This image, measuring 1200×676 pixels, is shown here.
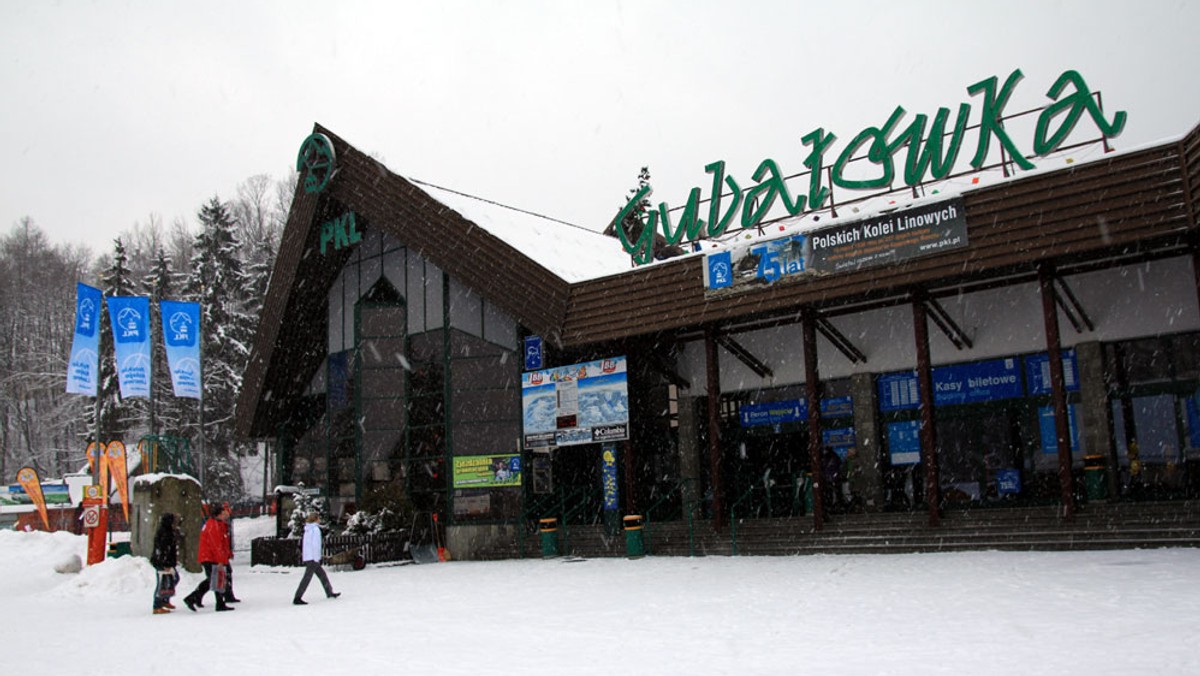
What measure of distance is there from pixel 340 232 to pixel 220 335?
27.2m

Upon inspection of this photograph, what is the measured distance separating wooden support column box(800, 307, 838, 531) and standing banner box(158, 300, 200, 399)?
17117 mm

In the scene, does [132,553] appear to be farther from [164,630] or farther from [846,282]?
[846,282]

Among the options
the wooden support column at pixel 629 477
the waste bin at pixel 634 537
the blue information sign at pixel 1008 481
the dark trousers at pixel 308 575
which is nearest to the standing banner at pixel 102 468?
the dark trousers at pixel 308 575

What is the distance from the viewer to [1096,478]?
17641 millimetres

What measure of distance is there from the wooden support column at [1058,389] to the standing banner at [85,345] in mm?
23299

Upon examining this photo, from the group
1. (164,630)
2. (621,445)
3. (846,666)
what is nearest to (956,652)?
(846,666)

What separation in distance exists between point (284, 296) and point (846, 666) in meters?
22.7

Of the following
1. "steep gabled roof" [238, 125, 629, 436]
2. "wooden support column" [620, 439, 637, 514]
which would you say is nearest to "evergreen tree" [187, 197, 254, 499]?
"steep gabled roof" [238, 125, 629, 436]

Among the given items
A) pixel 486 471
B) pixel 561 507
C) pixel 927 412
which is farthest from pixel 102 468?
pixel 927 412

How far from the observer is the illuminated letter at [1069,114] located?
667 inches

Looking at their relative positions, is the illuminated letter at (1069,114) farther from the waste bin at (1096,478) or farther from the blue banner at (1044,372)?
the waste bin at (1096,478)

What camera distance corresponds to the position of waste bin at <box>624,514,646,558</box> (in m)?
19.9

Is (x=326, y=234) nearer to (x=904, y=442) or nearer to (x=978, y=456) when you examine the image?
(x=904, y=442)

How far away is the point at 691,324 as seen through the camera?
20.0m
